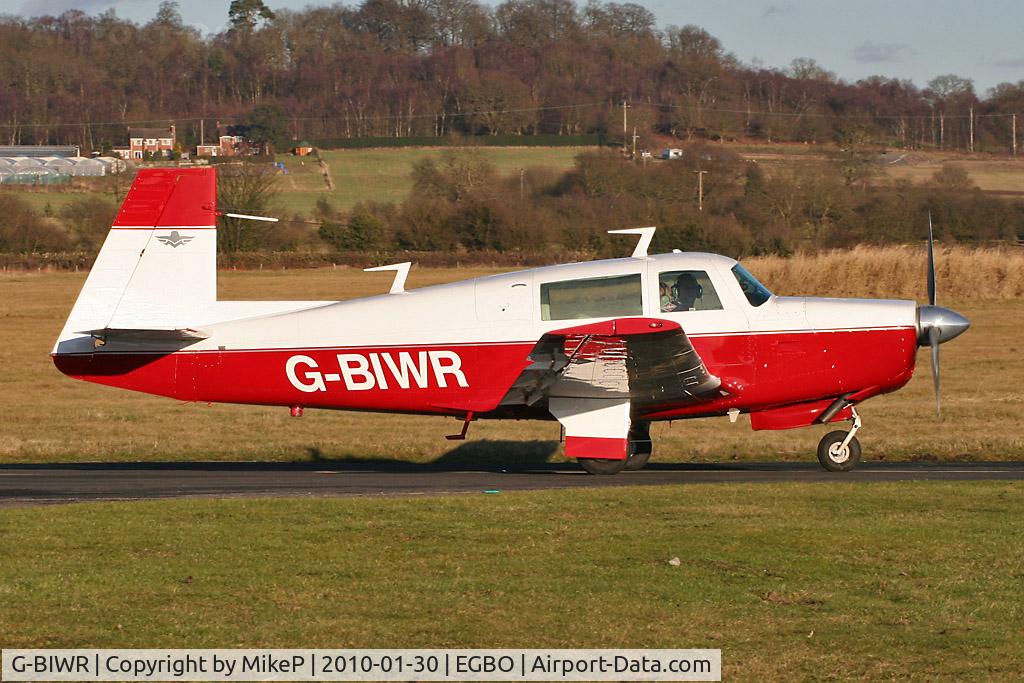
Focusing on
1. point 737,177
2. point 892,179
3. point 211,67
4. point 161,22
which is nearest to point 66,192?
point 737,177

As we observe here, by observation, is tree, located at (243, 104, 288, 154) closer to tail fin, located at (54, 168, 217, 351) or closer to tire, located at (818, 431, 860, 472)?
tail fin, located at (54, 168, 217, 351)

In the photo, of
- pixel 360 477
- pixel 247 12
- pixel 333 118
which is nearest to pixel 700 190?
pixel 360 477

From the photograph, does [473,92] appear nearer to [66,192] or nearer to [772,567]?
[66,192]

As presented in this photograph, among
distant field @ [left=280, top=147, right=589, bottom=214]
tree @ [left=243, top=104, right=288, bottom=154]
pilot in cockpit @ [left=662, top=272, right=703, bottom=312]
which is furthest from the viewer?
tree @ [left=243, top=104, right=288, bottom=154]

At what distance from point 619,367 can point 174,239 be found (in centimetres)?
486

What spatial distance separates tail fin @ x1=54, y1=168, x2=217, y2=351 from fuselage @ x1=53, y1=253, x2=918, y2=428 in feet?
0.74

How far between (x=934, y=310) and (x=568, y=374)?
3.82 m

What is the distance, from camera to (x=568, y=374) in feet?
40.7

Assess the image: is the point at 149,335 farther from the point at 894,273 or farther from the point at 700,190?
the point at 700,190

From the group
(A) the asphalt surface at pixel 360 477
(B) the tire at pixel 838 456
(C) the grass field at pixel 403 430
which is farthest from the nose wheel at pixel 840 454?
(C) the grass field at pixel 403 430

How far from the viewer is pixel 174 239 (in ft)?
43.0

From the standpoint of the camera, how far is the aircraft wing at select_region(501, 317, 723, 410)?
11.5 m

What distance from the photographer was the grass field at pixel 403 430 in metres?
16.1

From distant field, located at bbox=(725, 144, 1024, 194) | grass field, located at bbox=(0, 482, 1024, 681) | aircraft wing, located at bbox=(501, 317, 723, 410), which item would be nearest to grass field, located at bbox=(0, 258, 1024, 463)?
aircraft wing, located at bbox=(501, 317, 723, 410)
